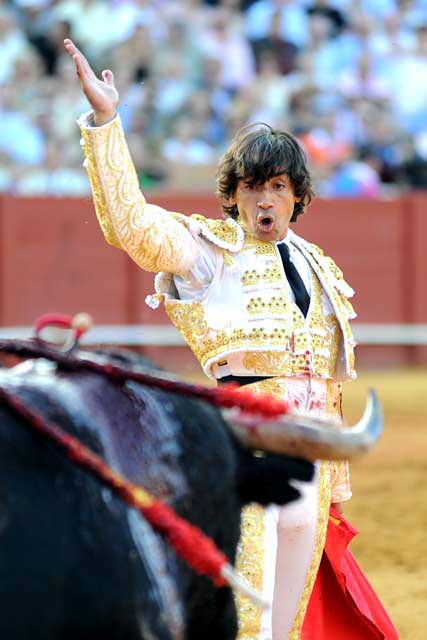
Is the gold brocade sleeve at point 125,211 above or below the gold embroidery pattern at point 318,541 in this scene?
above

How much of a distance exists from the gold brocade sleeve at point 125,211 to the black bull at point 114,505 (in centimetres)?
61

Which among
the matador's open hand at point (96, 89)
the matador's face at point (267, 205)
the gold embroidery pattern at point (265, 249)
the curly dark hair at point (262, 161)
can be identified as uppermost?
the matador's open hand at point (96, 89)

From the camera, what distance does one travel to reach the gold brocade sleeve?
2607mm

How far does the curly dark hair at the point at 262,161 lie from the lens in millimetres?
2916

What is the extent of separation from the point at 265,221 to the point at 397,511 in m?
3.09

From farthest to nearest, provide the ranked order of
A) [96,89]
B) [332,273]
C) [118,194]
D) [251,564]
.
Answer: [332,273] → [251,564] → [118,194] → [96,89]

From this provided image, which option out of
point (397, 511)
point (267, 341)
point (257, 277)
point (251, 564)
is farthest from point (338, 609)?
point (397, 511)

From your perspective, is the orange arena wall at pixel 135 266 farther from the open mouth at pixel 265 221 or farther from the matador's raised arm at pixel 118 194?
the matador's raised arm at pixel 118 194

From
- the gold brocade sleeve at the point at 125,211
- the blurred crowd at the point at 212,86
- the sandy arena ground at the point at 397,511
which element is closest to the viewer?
the gold brocade sleeve at the point at 125,211

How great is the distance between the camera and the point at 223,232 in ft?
9.88

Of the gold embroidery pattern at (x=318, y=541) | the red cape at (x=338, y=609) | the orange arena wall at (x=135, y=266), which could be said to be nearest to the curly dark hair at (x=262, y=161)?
the gold embroidery pattern at (x=318, y=541)

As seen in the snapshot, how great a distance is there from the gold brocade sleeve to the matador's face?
0.58 feet

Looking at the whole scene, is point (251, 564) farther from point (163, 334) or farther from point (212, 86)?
point (163, 334)

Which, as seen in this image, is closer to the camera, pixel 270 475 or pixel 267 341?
pixel 270 475
